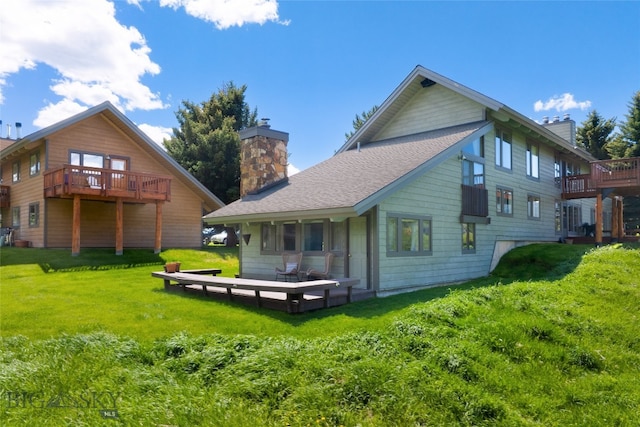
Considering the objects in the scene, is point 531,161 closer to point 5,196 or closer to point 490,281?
point 490,281

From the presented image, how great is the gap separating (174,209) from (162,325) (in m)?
16.0

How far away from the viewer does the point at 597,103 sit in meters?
33.6

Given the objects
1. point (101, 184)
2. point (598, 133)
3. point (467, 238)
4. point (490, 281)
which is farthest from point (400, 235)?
point (598, 133)

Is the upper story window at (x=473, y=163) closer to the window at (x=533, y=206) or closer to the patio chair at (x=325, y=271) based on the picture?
the window at (x=533, y=206)

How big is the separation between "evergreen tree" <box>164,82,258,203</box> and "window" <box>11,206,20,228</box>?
10505 mm

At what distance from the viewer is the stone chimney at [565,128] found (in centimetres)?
2366

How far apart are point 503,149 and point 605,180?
6.37m

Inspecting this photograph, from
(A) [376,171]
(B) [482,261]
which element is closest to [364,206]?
(A) [376,171]

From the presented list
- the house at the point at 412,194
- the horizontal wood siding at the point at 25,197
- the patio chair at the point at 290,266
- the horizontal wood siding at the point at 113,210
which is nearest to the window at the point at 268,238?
the house at the point at 412,194

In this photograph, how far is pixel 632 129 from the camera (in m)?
30.8

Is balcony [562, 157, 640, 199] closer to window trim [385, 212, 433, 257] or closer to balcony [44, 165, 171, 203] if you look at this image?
window trim [385, 212, 433, 257]

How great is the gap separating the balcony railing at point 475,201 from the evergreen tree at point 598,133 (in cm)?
2543

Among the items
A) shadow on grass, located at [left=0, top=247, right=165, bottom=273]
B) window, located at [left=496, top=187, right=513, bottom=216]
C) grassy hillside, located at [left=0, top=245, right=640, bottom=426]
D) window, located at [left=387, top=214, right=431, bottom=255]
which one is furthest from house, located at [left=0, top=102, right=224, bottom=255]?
window, located at [left=496, top=187, right=513, bottom=216]

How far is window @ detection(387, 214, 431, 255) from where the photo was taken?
1061 cm
